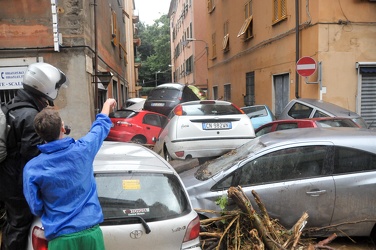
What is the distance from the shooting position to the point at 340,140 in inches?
158

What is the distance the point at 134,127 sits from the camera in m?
10.0

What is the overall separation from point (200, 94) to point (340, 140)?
37.5 feet

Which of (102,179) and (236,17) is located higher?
(236,17)

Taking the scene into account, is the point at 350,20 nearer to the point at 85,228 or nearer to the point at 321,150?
the point at 321,150

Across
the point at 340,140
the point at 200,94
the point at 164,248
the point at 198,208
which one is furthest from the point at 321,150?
the point at 200,94

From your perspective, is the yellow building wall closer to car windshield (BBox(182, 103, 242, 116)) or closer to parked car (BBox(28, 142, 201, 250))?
car windshield (BBox(182, 103, 242, 116))

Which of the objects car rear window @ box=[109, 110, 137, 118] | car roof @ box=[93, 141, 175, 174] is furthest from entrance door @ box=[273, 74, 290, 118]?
car roof @ box=[93, 141, 175, 174]

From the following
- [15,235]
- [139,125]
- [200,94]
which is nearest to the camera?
[15,235]

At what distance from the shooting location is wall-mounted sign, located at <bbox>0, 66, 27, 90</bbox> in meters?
9.19

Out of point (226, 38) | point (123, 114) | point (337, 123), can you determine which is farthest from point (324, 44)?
point (226, 38)

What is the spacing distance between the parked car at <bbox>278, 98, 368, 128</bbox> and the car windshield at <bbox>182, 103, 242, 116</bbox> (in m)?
2.71

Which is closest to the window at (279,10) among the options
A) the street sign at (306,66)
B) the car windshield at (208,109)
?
the street sign at (306,66)

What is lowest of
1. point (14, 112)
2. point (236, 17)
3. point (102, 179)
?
point (102, 179)

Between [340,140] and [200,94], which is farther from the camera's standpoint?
[200,94]
